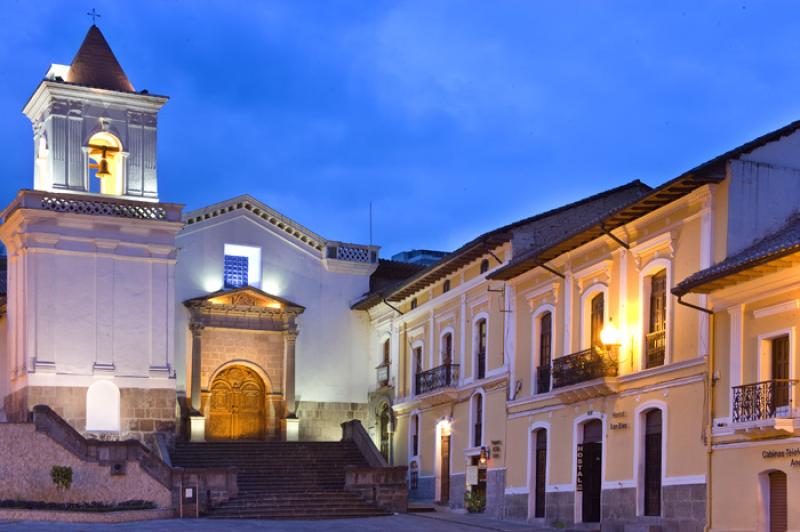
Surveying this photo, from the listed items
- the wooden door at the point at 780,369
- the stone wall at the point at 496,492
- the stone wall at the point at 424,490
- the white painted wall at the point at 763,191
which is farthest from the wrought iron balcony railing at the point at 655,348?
the stone wall at the point at 424,490

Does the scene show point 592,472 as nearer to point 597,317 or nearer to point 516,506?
point 597,317

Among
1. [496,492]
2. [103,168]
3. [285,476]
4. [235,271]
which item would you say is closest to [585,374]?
[496,492]

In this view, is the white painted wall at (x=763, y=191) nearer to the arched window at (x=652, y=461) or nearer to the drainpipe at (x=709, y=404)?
the drainpipe at (x=709, y=404)

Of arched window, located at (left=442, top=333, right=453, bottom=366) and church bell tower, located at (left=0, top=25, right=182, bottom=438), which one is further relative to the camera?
arched window, located at (left=442, top=333, right=453, bottom=366)

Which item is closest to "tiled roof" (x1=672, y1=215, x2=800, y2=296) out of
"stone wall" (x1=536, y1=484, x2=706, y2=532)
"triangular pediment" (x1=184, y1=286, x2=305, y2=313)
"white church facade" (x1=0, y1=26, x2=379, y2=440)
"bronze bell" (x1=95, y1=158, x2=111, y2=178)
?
"stone wall" (x1=536, y1=484, x2=706, y2=532)

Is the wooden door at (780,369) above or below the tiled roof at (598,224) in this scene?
below

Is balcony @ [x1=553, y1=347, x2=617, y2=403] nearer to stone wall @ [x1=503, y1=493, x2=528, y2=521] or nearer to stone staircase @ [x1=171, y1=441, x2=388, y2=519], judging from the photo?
stone wall @ [x1=503, y1=493, x2=528, y2=521]

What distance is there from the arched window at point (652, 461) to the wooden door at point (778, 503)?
3999mm

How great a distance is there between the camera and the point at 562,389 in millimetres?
29312

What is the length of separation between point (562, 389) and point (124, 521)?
442 inches

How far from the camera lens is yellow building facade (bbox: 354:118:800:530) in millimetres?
22453

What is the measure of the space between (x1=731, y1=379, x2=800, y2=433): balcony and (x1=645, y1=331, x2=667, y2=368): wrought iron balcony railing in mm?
3350

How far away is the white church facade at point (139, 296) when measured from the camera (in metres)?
36.5

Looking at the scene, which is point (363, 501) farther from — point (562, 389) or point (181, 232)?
point (181, 232)
